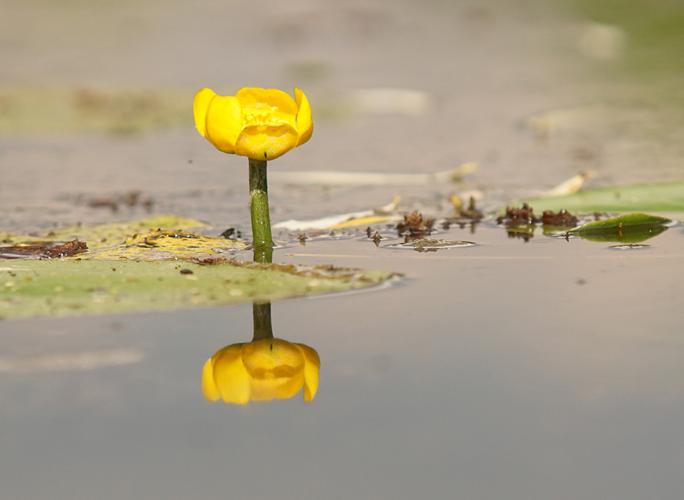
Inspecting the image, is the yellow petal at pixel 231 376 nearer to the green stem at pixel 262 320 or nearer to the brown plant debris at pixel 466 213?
the green stem at pixel 262 320

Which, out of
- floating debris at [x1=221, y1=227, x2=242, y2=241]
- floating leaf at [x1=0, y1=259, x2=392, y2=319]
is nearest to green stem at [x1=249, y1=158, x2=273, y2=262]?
floating leaf at [x1=0, y1=259, x2=392, y2=319]

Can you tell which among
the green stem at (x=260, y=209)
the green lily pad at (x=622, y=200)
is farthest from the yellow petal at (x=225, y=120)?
the green lily pad at (x=622, y=200)

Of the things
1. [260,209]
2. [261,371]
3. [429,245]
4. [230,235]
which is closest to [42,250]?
[230,235]

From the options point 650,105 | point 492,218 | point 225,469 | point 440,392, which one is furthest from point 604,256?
point 650,105

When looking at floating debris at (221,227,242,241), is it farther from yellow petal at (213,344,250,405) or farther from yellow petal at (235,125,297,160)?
yellow petal at (213,344,250,405)

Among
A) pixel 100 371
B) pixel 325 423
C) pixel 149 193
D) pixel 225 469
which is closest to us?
pixel 225 469

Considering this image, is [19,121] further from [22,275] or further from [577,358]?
[577,358]
